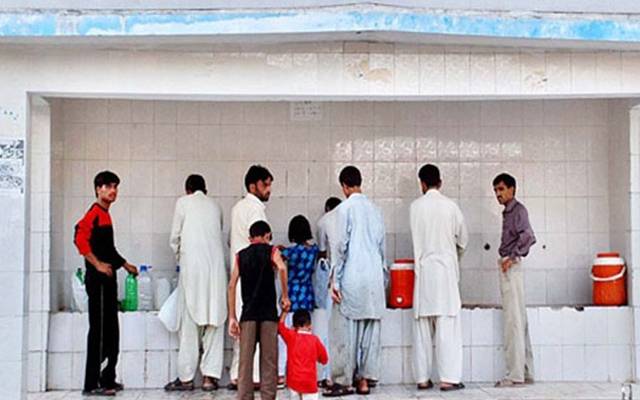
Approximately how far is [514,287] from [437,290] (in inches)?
29.9

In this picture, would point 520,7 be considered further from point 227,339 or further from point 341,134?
point 227,339

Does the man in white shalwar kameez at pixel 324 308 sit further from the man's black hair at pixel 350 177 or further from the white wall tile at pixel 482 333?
the white wall tile at pixel 482 333

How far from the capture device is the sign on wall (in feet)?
28.9

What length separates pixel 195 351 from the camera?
10.2m

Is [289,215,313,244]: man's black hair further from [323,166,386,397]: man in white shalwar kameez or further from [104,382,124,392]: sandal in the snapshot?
[104,382,124,392]: sandal

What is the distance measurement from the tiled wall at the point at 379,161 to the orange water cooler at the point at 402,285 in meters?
0.68

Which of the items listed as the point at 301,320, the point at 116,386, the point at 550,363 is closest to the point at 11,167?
the point at 116,386

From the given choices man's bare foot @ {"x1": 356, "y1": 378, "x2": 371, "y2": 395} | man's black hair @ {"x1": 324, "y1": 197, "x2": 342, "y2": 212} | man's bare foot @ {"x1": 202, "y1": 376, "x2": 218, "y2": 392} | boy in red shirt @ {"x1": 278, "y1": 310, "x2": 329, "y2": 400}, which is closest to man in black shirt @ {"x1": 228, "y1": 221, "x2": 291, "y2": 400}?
boy in red shirt @ {"x1": 278, "y1": 310, "x2": 329, "y2": 400}

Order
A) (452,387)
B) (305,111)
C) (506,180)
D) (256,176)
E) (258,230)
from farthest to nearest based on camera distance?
(305,111), (506,180), (452,387), (256,176), (258,230)

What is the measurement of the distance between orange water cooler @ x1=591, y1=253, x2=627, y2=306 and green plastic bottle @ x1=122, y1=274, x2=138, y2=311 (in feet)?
14.8

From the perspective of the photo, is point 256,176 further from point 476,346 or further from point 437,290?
point 476,346

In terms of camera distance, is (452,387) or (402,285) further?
(402,285)

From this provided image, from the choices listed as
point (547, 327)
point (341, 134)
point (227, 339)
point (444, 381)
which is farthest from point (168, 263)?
point (547, 327)

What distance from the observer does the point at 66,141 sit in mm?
11000
